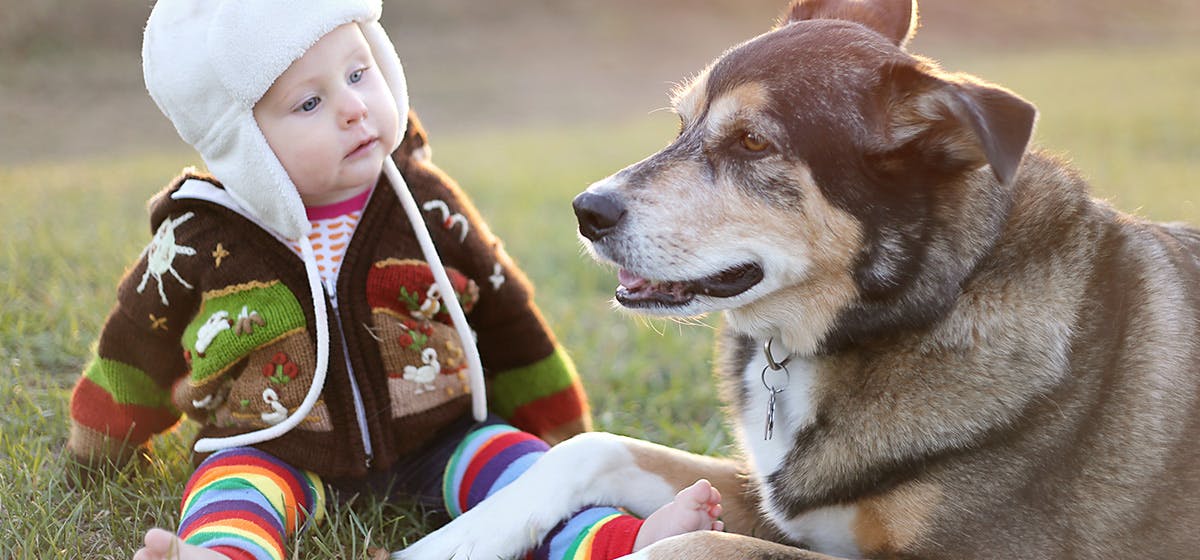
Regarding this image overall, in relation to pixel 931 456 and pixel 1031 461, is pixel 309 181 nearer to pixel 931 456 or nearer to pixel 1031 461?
pixel 931 456

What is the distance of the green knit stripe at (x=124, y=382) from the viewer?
318cm

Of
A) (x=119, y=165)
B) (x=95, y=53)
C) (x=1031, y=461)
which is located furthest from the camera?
(x=95, y=53)

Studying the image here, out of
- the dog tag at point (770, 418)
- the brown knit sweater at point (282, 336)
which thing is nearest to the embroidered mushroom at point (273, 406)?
the brown knit sweater at point (282, 336)

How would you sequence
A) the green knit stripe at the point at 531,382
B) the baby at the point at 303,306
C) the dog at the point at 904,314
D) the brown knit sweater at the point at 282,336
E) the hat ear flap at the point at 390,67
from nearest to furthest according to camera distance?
the dog at the point at 904,314
the baby at the point at 303,306
the brown knit sweater at the point at 282,336
the hat ear flap at the point at 390,67
the green knit stripe at the point at 531,382

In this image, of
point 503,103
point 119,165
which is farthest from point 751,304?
point 503,103

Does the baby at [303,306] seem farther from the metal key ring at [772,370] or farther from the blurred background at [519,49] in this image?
the blurred background at [519,49]

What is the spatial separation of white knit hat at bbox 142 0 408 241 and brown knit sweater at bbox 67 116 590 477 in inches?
7.3

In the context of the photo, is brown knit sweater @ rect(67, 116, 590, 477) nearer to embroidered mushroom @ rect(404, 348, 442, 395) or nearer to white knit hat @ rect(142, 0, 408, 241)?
embroidered mushroom @ rect(404, 348, 442, 395)

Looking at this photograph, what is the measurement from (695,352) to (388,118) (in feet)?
8.58

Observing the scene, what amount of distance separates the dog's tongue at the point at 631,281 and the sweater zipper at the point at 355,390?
84 centimetres

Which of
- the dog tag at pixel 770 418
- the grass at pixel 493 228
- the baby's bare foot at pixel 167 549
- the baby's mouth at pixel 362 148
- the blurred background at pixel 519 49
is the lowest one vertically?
the blurred background at pixel 519 49

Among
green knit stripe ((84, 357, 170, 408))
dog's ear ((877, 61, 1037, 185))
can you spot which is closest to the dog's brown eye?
dog's ear ((877, 61, 1037, 185))

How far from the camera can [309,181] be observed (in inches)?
117

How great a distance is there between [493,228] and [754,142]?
204 inches
